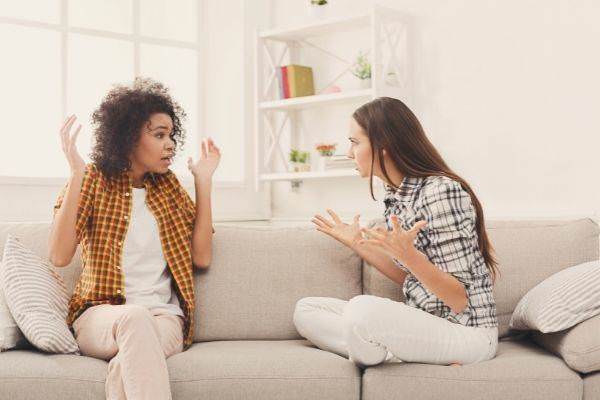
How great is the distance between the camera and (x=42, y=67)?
3869mm

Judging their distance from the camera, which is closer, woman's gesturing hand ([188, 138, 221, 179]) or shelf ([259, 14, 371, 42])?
woman's gesturing hand ([188, 138, 221, 179])

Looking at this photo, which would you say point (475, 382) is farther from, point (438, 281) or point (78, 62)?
point (78, 62)

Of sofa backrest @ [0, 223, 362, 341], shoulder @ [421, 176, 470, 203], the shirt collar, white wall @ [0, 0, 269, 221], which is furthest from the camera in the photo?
white wall @ [0, 0, 269, 221]

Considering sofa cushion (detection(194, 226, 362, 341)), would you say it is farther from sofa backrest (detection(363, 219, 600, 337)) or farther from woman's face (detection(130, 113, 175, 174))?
woman's face (detection(130, 113, 175, 174))

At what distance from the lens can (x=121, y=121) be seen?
2549 mm

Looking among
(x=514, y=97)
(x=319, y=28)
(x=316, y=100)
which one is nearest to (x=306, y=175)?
(x=316, y=100)

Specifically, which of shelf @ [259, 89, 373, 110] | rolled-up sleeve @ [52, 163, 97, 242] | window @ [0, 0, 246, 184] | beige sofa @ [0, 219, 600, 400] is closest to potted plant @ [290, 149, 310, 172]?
shelf @ [259, 89, 373, 110]

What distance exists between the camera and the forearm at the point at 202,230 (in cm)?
257

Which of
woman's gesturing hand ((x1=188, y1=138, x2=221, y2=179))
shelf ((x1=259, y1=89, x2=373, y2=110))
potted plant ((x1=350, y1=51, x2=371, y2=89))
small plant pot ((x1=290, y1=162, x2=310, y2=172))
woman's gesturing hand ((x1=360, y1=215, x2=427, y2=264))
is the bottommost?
woman's gesturing hand ((x1=360, y1=215, x2=427, y2=264))

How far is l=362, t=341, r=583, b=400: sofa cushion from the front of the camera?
208 centimetres

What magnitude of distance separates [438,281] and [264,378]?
1.74 feet

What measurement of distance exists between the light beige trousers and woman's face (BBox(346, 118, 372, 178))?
0.74 m

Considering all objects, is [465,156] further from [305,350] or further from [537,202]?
[305,350]

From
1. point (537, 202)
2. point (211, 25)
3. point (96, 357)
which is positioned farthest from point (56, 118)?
point (537, 202)
